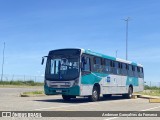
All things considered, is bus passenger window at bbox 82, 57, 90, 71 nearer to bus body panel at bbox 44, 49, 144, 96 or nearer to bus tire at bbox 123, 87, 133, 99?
bus body panel at bbox 44, 49, 144, 96

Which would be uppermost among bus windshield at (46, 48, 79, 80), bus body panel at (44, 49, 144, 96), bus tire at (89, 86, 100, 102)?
bus windshield at (46, 48, 79, 80)

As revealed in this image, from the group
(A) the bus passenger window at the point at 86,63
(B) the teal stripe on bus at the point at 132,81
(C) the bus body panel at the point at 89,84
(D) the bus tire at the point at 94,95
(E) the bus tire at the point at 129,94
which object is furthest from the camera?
(E) the bus tire at the point at 129,94

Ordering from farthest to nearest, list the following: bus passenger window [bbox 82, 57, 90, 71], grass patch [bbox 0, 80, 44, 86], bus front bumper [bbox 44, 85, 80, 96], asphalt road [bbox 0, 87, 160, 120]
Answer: grass patch [bbox 0, 80, 44, 86], bus passenger window [bbox 82, 57, 90, 71], bus front bumper [bbox 44, 85, 80, 96], asphalt road [bbox 0, 87, 160, 120]

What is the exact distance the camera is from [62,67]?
70.1 ft

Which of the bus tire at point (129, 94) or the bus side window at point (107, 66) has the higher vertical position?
the bus side window at point (107, 66)

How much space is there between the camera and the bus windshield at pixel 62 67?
68.9ft

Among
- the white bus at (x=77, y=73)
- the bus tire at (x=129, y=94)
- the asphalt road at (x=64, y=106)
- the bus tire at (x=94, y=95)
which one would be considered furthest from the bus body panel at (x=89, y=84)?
the bus tire at (x=129, y=94)

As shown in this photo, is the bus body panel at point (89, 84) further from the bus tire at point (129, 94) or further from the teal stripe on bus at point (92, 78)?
the bus tire at point (129, 94)

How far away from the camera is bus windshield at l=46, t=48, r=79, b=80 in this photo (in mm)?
21000

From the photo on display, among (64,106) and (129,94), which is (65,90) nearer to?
(64,106)

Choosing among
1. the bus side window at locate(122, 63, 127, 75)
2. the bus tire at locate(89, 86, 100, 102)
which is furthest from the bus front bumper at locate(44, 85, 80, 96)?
the bus side window at locate(122, 63, 127, 75)

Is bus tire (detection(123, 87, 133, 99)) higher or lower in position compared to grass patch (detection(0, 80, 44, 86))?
lower

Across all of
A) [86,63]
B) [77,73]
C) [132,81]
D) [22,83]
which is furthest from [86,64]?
[22,83]

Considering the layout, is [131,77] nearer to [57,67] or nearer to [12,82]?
[57,67]
